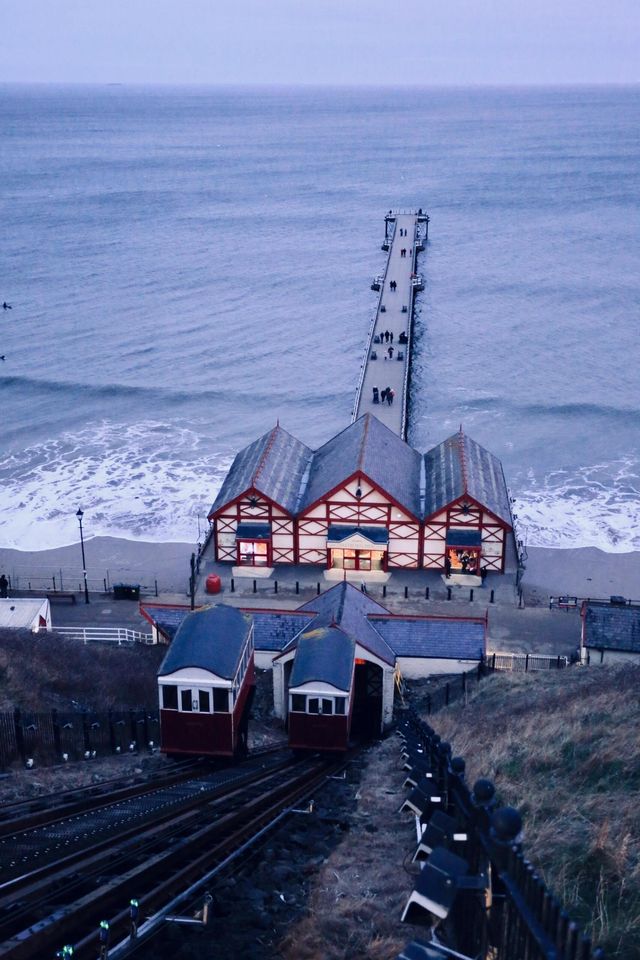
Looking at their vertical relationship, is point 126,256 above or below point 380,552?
above

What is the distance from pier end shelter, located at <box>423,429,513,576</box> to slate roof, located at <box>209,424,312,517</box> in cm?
668

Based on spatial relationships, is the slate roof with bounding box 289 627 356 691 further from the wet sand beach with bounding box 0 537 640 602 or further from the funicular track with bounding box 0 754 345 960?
the wet sand beach with bounding box 0 537 640 602

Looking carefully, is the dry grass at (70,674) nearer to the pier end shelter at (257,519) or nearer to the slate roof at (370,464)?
the pier end shelter at (257,519)

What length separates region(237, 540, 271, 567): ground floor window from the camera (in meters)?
43.4

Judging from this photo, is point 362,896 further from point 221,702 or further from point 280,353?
point 280,353

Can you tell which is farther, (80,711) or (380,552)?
(380,552)

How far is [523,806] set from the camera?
14.7 metres

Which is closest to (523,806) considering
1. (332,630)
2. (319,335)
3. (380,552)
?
(332,630)

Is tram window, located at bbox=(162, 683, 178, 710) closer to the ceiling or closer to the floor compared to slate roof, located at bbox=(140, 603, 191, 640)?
closer to the floor

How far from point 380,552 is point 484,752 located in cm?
2379

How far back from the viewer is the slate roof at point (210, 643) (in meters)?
26.0

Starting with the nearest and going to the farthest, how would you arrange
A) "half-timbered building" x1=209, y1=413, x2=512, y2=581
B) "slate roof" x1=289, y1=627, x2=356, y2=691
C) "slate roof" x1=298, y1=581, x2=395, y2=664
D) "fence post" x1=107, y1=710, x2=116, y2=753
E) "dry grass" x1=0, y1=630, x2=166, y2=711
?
"fence post" x1=107, y1=710, x2=116, y2=753
"slate roof" x1=289, y1=627, x2=356, y2=691
"dry grass" x1=0, y1=630, x2=166, y2=711
"slate roof" x1=298, y1=581, x2=395, y2=664
"half-timbered building" x1=209, y1=413, x2=512, y2=581

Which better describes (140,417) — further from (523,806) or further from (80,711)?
(523,806)

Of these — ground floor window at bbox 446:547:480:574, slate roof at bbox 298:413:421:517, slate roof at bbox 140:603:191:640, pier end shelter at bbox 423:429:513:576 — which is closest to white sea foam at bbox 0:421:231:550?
slate roof at bbox 298:413:421:517
